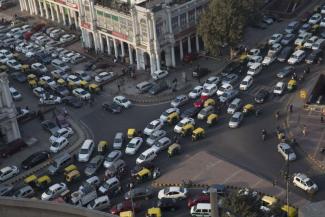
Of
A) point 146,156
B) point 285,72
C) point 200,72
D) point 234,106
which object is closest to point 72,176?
point 146,156

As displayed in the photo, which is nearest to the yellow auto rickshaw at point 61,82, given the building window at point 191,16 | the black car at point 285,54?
the building window at point 191,16

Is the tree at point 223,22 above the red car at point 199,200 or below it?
above

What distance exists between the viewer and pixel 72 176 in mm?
67125

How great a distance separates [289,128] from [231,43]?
20.6 meters

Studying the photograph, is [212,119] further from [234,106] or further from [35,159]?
[35,159]

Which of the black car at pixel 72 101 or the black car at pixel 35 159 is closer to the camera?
the black car at pixel 35 159

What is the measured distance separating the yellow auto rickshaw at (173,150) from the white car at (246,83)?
684 inches

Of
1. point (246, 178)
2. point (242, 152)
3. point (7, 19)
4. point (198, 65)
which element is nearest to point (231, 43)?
point (198, 65)

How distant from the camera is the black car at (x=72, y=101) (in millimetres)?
83375

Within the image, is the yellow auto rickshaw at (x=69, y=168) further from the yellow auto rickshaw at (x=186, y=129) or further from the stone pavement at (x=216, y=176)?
the yellow auto rickshaw at (x=186, y=129)

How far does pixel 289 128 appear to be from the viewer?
2872 inches

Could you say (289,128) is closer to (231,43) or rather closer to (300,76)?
(300,76)

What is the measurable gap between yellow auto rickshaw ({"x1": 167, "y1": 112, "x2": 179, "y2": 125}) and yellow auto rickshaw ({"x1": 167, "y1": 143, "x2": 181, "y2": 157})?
21.7ft

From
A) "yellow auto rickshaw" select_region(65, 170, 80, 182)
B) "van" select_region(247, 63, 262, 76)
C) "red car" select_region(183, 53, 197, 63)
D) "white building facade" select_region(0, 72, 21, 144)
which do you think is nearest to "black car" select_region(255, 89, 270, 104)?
"van" select_region(247, 63, 262, 76)
